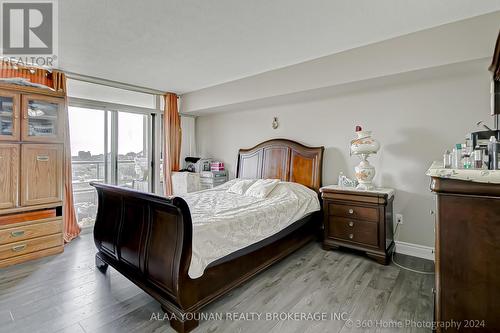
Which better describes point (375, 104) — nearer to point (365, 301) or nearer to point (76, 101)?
point (365, 301)

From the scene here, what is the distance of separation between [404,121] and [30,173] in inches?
177

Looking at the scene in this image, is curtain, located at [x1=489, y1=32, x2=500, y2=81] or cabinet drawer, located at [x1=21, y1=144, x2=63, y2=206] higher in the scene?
curtain, located at [x1=489, y1=32, x2=500, y2=81]

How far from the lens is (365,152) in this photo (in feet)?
9.68

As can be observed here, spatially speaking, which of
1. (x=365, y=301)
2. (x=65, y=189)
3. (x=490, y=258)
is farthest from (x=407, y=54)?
(x=65, y=189)

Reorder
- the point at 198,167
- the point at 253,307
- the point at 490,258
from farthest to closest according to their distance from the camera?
the point at 198,167
the point at 253,307
the point at 490,258

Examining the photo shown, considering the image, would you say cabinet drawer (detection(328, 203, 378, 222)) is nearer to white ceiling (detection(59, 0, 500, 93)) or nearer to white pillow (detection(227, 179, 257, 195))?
white pillow (detection(227, 179, 257, 195))

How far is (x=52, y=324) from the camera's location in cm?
178

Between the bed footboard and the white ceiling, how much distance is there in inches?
60.5

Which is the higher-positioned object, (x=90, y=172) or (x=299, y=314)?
(x=90, y=172)

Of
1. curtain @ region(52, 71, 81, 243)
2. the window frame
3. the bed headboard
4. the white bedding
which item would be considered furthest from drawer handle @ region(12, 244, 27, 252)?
the bed headboard

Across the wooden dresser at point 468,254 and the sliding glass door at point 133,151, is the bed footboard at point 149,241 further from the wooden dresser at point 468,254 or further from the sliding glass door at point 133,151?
the sliding glass door at point 133,151

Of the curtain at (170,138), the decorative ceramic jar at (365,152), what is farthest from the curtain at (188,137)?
the decorative ceramic jar at (365,152)

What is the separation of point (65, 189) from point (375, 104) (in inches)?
172

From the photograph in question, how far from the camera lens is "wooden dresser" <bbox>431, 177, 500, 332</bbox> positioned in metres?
1.27
